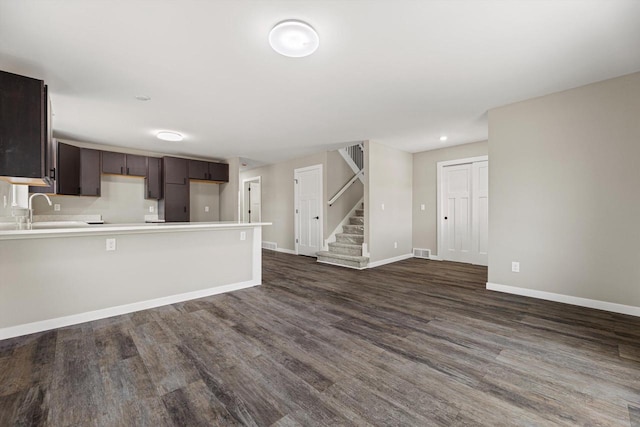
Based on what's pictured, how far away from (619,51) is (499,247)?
2.28 metres

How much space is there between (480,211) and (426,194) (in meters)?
1.18

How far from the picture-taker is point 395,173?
19.6 feet

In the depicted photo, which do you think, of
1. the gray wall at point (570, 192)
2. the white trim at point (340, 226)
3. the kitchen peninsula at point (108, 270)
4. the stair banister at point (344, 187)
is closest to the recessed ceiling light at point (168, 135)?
the kitchen peninsula at point (108, 270)

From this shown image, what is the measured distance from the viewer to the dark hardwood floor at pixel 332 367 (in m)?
1.50

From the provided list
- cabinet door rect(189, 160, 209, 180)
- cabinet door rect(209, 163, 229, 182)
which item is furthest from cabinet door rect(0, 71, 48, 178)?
cabinet door rect(209, 163, 229, 182)

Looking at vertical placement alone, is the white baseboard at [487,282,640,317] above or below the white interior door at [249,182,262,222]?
below

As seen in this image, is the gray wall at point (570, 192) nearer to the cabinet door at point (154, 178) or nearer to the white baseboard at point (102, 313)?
the white baseboard at point (102, 313)

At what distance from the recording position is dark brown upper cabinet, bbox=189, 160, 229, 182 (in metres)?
6.45

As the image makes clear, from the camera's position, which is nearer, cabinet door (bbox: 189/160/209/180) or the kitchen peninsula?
the kitchen peninsula

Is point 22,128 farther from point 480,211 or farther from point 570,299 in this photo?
point 480,211

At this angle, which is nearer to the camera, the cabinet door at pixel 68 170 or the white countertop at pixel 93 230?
the white countertop at pixel 93 230

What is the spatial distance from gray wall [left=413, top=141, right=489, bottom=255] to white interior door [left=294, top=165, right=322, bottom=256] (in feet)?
7.46

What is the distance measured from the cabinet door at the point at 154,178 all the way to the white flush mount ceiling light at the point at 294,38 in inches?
197

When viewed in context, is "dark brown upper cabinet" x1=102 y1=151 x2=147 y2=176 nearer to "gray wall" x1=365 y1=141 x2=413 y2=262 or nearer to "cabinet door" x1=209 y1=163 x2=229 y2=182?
"cabinet door" x1=209 y1=163 x2=229 y2=182
